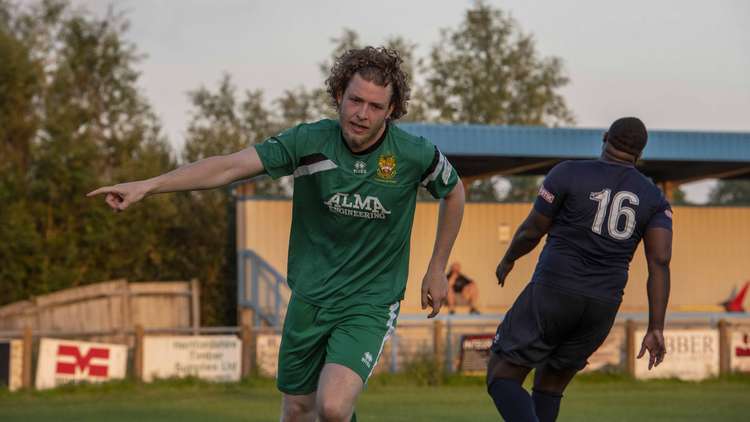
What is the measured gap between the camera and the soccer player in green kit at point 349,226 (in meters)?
6.18

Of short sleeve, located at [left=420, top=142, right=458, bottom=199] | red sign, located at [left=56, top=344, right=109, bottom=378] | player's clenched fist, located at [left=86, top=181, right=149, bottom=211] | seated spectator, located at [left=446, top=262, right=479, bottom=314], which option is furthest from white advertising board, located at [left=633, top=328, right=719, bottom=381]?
player's clenched fist, located at [left=86, top=181, right=149, bottom=211]

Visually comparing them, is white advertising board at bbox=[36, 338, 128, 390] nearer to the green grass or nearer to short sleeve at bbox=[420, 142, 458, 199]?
the green grass

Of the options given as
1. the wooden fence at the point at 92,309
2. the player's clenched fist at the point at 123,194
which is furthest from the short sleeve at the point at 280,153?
the wooden fence at the point at 92,309

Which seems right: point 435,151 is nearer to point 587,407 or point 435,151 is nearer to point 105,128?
point 587,407

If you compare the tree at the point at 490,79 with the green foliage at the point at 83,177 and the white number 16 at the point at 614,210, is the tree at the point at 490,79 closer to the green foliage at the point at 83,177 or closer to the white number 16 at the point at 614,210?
the green foliage at the point at 83,177

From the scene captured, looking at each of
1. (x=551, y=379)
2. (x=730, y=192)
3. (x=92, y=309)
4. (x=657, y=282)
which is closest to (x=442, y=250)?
(x=657, y=282)

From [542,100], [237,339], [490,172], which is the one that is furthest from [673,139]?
[542,100]

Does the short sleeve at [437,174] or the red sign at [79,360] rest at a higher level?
the short sleeve at [437,174]

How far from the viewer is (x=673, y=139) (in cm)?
2455

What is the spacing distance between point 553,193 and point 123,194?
298 centimetres

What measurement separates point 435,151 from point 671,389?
13.8 metres

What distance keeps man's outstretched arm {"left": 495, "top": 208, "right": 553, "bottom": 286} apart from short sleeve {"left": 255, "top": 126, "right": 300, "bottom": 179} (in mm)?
1705

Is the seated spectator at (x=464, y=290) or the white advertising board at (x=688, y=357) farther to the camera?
the seated spectator at (x=464, y=290)

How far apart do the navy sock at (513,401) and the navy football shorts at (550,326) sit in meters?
0.15
